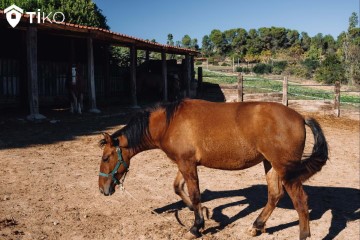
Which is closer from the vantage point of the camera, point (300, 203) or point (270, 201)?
point (300, 203)

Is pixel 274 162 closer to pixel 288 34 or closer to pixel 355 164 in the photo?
pixel 355 164

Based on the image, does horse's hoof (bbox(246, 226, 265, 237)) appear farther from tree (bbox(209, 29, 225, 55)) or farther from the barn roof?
tree (bbox(209, 29, 225, 55))

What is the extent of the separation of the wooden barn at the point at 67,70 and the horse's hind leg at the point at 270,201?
8669mm

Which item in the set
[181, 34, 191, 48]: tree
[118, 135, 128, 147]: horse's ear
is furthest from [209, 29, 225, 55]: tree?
[118, 135, 128, 147]: horse's ear

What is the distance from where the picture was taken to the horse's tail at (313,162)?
4039 millimetres

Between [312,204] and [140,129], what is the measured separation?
316cm

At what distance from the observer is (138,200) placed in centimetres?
541

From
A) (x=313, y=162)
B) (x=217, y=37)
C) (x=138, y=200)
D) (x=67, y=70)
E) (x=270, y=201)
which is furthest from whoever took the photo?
(x=217, y=37)

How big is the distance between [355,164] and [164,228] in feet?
19.0

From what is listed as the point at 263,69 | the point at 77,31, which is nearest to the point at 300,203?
the point at 77,31

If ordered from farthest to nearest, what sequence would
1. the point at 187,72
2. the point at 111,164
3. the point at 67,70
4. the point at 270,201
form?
the point at 187,72 → the point at 67,70 → the point at 270,201 → the point at 111,164

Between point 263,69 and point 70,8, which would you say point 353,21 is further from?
point 70,8

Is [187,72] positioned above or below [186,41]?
below

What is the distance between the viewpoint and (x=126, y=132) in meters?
4.38
